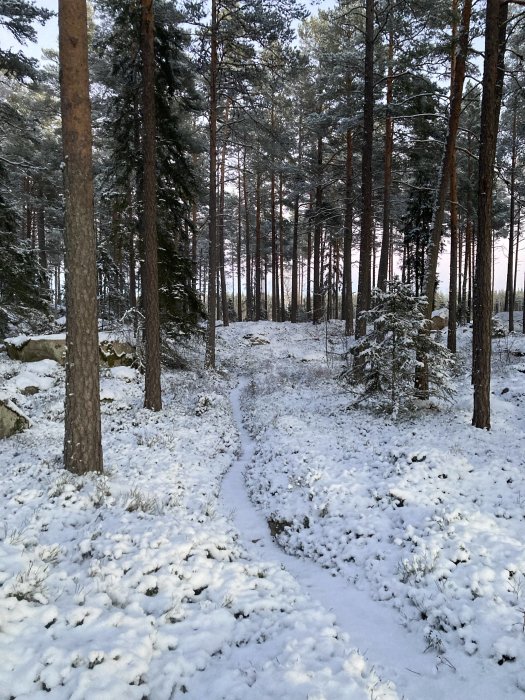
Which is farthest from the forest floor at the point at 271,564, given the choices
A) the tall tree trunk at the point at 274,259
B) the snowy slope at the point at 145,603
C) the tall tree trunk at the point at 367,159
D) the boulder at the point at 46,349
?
the tall tree trunk at the point at 274,259

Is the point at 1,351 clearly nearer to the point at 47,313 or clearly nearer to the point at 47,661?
the point at 47,313

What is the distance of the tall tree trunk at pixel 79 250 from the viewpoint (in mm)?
6027

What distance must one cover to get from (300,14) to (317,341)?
16.4 meters

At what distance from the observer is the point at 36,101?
92.3ft

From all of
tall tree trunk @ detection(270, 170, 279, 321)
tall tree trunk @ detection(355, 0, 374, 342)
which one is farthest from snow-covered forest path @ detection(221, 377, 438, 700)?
tall tree trunk @ detection(270, 170, 279, 321)

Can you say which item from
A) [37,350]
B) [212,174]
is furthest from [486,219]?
[37,350]

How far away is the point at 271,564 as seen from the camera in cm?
550

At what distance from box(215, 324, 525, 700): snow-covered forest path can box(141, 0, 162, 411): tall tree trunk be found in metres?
3.38

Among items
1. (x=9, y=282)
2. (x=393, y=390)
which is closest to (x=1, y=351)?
(x=9, y=282)

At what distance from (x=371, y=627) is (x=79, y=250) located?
21.9 feet

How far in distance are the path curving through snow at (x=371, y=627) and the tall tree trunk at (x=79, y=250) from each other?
292 centimetres

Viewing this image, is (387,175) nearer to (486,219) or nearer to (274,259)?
(486,219)

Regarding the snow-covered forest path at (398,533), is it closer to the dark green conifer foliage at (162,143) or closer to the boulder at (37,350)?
the dark green conifer foliage at (162,143)

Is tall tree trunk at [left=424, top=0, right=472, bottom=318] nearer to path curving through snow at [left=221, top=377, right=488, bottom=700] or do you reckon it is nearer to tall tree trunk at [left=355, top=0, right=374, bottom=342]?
tall tree trunk at [left=355, top=0, right=374, bottom=342]
